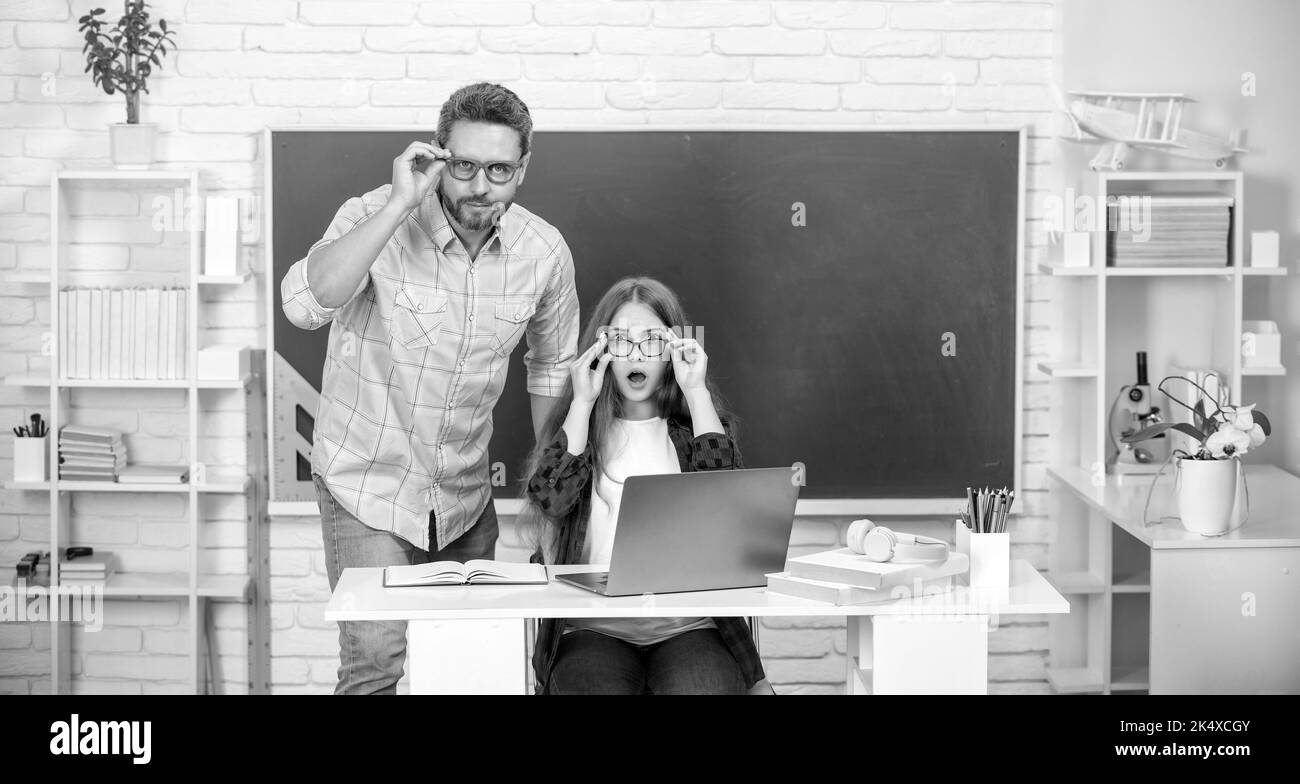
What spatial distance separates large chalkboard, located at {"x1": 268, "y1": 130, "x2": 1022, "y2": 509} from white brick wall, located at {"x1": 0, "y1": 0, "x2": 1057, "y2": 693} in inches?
4.0

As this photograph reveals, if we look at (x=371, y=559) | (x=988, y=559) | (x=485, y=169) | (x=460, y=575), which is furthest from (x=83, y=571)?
(x=988, y=559)

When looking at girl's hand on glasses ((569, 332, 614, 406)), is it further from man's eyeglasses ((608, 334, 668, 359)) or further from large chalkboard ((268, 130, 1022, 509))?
large chalkboard ((268, 130, 1022, 509))

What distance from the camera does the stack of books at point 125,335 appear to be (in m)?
3.59

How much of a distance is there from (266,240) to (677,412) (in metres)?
1.42

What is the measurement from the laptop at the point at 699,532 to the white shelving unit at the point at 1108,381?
4.57ft

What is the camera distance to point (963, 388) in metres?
3.75

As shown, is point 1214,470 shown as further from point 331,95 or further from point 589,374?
point 331,95

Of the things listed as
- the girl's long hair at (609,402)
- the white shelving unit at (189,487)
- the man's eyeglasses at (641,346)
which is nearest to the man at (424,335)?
the girl's long hair at (609,402)

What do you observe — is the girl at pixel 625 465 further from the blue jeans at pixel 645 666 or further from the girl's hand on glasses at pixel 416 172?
the girl's hand on glasses at pixel 416 172

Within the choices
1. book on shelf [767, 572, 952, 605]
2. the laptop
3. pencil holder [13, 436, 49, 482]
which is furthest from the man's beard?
pencil holder [13, 436, 49, 482]
